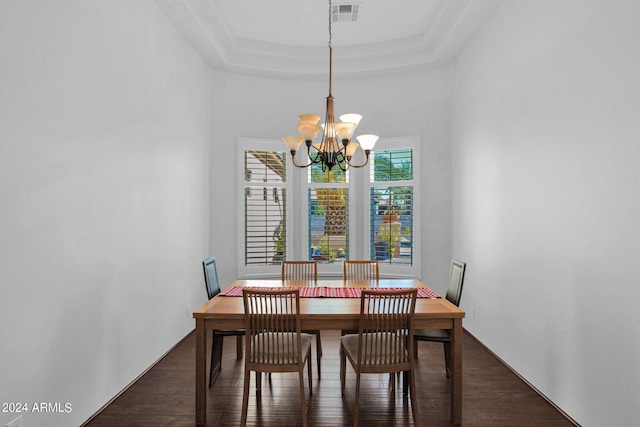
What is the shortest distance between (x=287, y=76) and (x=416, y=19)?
1732 mm

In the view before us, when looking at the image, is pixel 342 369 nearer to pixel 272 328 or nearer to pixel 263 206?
pixel 272 328

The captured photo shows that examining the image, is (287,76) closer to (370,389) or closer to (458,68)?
(458,68)

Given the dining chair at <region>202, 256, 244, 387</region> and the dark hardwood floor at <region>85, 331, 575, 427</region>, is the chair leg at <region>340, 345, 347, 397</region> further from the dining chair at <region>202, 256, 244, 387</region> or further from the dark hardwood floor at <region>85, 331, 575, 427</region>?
the dining chair at <region>202, 256, 244, 387</region>

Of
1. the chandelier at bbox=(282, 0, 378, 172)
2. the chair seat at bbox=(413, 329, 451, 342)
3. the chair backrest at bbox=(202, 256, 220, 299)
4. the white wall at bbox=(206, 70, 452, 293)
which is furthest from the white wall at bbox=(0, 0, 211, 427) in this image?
the chair seat at bbox=(413, 329, 451, 342)

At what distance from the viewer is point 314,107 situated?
15.9 ft

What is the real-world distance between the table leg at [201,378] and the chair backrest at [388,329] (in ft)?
3.34

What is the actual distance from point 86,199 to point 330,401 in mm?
2178

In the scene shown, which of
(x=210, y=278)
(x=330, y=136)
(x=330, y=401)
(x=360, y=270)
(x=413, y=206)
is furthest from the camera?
(x=413, y=206)

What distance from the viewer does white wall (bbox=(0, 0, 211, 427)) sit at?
1.83 m

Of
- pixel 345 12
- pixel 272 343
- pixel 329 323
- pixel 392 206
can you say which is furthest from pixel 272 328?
pixel 345 12

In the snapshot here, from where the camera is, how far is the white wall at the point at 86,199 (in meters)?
1.83

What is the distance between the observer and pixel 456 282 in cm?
297

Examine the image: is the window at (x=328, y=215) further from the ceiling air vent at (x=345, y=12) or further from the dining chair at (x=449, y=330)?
the dining chair at (x=449, y=330)

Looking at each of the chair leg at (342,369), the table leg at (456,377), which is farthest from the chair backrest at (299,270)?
the table leg at (456,377)
